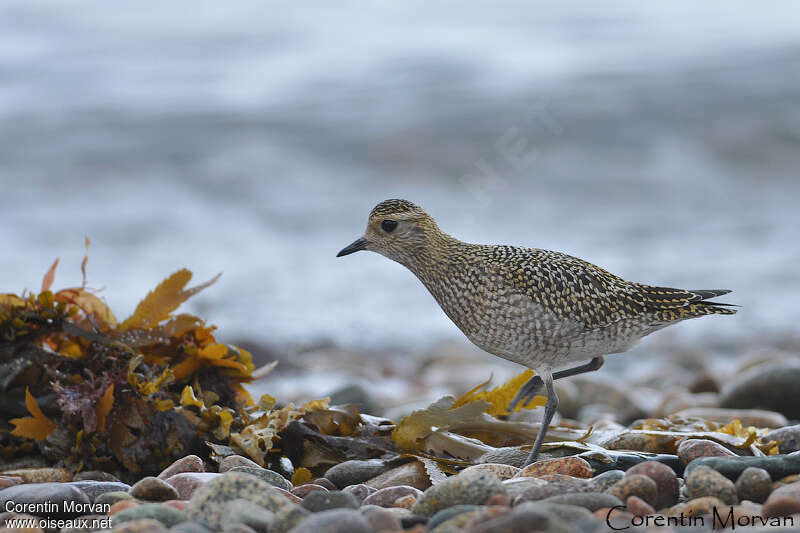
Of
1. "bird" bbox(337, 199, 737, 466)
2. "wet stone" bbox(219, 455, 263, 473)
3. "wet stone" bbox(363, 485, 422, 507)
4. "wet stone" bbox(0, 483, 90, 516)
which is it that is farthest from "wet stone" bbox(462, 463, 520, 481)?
"wet stone" bbox(0, 483, 90, 516)

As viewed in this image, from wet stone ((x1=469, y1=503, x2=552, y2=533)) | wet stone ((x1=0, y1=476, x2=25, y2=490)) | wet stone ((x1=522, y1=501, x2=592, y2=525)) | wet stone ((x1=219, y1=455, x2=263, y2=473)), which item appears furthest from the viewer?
wet stone ((x1=219, y1=455, x2=263, y2=473))

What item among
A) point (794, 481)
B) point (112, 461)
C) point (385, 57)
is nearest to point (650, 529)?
point (794, 481)

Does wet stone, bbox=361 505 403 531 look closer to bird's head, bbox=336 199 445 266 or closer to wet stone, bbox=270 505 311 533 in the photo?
wet stone, bbox=270 505 311 533

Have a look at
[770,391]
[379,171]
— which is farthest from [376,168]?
[770,391]

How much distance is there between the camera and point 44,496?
3.37 meters

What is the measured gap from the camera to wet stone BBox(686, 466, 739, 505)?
3135mm

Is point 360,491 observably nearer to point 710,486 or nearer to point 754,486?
point 710,486

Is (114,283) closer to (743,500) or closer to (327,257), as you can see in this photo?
(327,257)

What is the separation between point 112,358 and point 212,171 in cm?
1063

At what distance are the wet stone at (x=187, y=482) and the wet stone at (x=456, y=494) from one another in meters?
0.91

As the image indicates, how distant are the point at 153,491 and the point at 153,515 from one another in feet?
1.37

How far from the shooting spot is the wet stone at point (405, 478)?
12.7 ft

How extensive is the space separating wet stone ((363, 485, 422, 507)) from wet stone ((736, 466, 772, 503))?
1196mm

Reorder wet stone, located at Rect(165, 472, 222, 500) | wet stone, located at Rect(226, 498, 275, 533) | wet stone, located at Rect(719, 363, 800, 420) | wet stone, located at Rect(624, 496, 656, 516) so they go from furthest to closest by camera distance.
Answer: wet stone, located at Rect(719, 363, 800, 420) → wet stone, located at Rect(165, 472, 222, 500) → wet stone, located at Rect(624, 496, 656, 516) → wet stone, located at Rect(226, 498, 275, 533)
